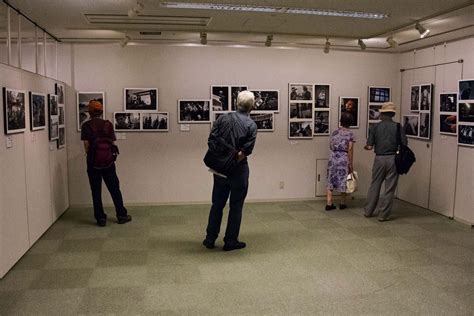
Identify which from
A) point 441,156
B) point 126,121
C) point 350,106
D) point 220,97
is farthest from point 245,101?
point 441,156

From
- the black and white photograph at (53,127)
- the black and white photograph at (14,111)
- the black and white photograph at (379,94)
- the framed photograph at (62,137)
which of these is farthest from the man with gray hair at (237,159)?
the black and white photograph at (379,94)

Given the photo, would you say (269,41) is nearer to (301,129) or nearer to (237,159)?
(301,129)

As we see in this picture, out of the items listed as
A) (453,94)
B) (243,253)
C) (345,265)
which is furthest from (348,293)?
(453,94)

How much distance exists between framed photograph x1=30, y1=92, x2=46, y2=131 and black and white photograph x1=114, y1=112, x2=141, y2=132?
1.56 meters

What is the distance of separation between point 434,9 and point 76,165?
5.46 meters

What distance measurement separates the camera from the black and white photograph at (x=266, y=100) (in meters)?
7.68

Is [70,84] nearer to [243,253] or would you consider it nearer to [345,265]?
[243,253]

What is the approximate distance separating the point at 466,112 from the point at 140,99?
4.82 metres

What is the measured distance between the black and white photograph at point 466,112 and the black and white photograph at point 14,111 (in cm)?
567

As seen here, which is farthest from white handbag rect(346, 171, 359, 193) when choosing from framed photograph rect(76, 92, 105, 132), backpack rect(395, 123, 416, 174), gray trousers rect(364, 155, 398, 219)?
framed photograph rect(76, 92, 105, 132)

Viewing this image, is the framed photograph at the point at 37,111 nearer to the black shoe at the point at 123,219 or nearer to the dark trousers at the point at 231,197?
the black shoe at the point at 123,219

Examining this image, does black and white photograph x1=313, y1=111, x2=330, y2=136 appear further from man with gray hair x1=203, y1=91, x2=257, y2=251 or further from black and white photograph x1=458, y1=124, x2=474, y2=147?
man with gray hair x1=203, y1=91, x2=257, y2=251

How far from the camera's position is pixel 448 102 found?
6.86 m

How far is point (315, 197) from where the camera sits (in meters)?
8.08
